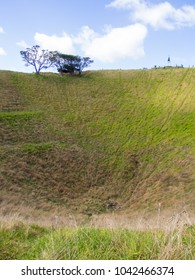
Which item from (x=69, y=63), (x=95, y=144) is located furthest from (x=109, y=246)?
(x=69, y=63)

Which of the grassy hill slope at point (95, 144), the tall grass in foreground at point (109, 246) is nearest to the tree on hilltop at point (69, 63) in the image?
the grassy hill slope at point (95, 144)

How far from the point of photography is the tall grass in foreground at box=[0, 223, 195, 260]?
3611 mm

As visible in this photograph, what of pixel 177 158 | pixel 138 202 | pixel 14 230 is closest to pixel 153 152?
pixel 177 158

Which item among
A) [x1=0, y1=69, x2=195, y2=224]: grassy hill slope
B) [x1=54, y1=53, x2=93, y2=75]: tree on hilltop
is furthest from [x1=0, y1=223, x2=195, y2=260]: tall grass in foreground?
[x1=54, y1=53, x2=93, y2=75]: tree on hilltop

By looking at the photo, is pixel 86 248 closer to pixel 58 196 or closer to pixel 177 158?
pixel 58 196

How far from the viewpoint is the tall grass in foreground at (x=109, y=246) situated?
361cm

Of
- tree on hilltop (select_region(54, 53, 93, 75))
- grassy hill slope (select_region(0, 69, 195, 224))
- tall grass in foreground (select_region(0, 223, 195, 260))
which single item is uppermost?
tree on hilltop (select_region(54, 53, 93, 75))

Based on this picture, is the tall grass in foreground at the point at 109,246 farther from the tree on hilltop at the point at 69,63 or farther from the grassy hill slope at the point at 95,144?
the tree on hilltop at the point at 69,63

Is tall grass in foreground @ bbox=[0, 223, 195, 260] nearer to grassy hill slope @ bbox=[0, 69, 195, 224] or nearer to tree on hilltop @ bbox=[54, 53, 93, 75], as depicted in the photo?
grassy hill slope @ bbox=[0, 69, 195, 224]

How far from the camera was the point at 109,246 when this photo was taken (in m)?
3.88

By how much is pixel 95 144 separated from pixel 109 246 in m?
29.7

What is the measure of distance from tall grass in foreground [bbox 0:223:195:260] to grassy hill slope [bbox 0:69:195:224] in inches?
607

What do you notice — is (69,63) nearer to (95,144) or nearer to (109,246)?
(95,144)

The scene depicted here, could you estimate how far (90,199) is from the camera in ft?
80.0
